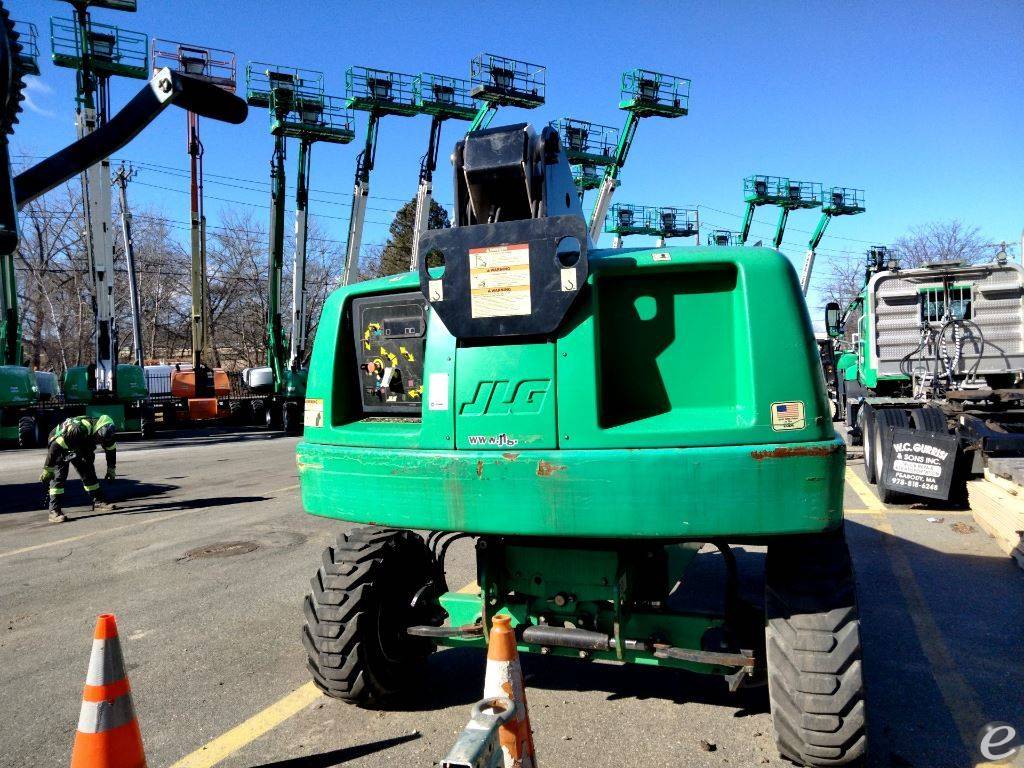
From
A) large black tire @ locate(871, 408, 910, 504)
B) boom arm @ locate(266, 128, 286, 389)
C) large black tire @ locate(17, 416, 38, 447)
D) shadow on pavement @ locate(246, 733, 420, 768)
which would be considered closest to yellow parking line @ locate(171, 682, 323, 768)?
shadow on pavement @ locate(246, 733, 420, 768)

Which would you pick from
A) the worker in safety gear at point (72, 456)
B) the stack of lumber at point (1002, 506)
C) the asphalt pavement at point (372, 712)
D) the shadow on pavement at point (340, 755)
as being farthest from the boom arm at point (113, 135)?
the stack of lumber at point (1002, 506)

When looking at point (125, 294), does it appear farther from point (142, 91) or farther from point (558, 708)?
point (558, 708)

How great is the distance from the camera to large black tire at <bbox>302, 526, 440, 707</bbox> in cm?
356

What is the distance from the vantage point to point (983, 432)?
8.80 metres

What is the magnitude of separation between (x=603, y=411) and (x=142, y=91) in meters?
7.51

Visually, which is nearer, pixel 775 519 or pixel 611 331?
pixel 775 519

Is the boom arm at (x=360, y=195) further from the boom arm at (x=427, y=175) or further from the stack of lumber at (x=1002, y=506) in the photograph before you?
the stack of lumber at (x=1002, y=506)

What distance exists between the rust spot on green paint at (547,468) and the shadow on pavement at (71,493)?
10.3 meters

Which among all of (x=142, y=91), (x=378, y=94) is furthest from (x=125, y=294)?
(x=142, y=91)

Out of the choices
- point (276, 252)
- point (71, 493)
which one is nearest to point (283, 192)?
point (276, 252)

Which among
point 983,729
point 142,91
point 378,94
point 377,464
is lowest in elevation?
point 983,729

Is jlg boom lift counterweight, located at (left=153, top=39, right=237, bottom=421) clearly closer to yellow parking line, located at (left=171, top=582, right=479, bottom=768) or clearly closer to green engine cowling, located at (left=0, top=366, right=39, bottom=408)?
green engine cowling, located at (left=0, top=366, right=39, bottom=408)

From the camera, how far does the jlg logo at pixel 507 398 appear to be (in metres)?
2.90

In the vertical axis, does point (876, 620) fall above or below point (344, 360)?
below
